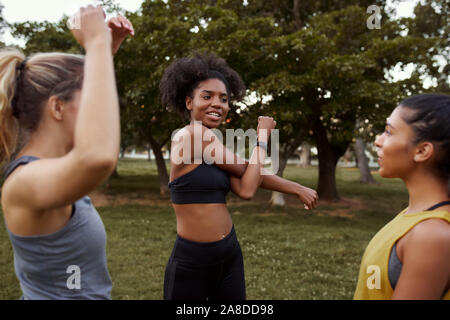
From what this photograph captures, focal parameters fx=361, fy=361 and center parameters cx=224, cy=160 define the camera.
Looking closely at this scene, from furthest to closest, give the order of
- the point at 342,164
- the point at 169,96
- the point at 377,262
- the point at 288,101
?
1. the point at 342,164
2. the point at 288,101
3. the point at 169,96
4. the point at 377,262

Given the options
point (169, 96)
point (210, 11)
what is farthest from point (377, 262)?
point (210, 11)

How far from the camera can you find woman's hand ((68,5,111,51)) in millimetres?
1148

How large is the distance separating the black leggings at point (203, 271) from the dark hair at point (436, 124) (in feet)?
4.55

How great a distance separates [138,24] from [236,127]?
15.0 feet

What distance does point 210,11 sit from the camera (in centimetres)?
1105

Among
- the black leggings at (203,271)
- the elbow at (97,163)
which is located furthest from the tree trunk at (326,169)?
the elbow at (97,163)

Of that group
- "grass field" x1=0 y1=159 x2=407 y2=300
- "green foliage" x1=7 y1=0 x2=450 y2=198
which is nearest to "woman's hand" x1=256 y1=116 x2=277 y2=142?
"grass field" x1=0 y1=159 x2=407 y2=300

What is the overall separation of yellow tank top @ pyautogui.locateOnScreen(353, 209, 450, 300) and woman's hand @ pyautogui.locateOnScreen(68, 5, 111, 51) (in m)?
1.41

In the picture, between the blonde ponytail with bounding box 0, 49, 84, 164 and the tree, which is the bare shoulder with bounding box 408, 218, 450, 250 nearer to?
the blonde ponytail with bounding box 0, 49, 84, 164

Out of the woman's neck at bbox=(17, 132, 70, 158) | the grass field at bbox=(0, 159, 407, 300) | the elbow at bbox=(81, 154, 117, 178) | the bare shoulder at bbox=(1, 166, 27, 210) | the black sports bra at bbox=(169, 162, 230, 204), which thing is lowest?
the grass field at bbox=(0, 159, 407, 300)

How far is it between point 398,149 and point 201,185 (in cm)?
124

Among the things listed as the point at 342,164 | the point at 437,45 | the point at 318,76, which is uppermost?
the point at 437,45
